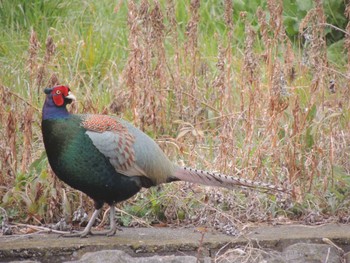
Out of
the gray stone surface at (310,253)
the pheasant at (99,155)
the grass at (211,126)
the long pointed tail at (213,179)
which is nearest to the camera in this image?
the gray stone surface at (310,253)

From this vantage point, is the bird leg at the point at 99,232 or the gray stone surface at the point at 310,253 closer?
the gray stone surface at the point at 310,253

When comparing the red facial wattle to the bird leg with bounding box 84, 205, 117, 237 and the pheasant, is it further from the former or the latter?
the bird leg with bounding box 84, 205, 117, 237

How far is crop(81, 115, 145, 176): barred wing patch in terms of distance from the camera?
4770 mm

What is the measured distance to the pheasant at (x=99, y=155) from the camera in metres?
4.71

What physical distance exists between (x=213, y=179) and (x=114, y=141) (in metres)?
0.63

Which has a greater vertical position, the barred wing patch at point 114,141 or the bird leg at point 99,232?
the barred wing patch at point 114,141

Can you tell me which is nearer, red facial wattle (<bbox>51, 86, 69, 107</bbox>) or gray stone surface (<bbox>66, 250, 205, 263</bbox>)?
gray stone surface (<bbox>66, 250, 205, 263</bbox>)

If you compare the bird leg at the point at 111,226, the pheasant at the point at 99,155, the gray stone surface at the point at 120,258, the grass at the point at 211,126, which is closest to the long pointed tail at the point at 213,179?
the pheasant at the point at 99,155

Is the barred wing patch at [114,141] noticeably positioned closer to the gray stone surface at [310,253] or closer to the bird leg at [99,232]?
the bird leg at [99,232]

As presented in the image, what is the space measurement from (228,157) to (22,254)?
179cm

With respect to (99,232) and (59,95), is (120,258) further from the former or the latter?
(59,95)

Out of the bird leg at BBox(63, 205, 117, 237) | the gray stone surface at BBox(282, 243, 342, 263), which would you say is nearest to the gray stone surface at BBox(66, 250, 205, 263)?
the bird leg at BBox(63, 205, 117, 237)

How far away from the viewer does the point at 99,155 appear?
4754mm

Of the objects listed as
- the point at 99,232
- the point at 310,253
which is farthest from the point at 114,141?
the point at 310,253
